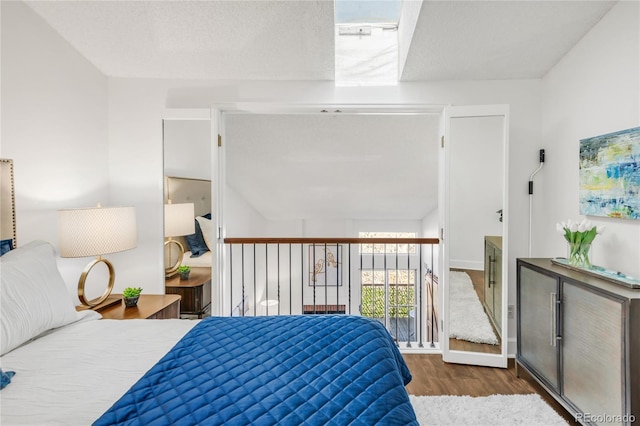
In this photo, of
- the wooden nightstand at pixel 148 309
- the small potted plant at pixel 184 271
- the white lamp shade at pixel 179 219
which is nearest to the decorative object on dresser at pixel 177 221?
the white lamp shade at pixel 179 219

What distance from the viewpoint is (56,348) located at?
47.9 inches

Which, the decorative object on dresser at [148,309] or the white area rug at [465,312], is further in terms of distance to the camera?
the white area rug at [465,312]

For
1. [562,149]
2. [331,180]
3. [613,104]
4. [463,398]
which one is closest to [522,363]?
[463,398]

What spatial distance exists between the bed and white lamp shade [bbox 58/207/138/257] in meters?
0.40

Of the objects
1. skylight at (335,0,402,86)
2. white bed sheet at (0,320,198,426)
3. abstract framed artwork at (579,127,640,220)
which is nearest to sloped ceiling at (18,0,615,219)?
skylight at (335,0,402,86)

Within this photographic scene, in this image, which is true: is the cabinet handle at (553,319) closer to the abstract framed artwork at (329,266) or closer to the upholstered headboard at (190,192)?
the upholstered headboard at (190,192)

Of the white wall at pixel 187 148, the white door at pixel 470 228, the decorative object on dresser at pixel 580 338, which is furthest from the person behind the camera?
the white wall at pixel 187 148

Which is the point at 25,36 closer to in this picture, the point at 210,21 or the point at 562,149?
the point at 210,21

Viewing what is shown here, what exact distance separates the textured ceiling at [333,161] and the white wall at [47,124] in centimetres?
136

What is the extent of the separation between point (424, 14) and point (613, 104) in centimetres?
129

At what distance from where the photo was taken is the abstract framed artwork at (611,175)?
1.72m

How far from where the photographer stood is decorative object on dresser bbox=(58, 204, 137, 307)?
187 cm

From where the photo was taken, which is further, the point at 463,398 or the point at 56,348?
the point at 463,398

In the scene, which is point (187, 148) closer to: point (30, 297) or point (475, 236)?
point (30, 297)
